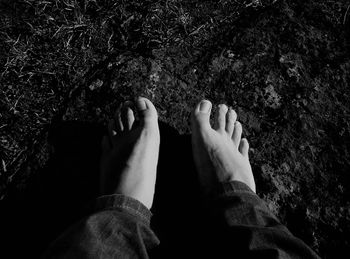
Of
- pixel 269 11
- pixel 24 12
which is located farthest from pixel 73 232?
pixel 269 11

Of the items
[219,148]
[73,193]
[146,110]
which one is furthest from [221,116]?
[73,193]

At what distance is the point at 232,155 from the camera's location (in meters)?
1.91

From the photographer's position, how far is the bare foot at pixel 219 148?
1.83m

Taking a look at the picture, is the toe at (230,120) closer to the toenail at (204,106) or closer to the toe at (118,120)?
the toenail at (204,106)

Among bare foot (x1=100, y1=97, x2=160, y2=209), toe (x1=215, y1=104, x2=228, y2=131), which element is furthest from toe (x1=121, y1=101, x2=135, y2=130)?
toe (x1=215, y1=104, x2=228, y2=131)

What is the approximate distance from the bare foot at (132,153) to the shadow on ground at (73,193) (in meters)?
0.10

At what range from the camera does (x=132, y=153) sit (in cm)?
189

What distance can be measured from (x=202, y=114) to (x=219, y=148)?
23 cm

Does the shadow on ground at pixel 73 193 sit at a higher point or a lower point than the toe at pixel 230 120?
lower

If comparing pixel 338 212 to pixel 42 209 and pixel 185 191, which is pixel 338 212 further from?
pixel 42 209

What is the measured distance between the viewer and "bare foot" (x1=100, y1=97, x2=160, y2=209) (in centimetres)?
176

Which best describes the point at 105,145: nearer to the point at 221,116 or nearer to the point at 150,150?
the point at 150,150

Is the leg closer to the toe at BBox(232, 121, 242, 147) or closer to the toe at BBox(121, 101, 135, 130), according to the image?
the toe at BBox(232, 121, 242, 147)

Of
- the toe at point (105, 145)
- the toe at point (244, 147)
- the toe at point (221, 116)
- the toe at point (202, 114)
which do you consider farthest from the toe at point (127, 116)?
the toe at point (244, 147)
